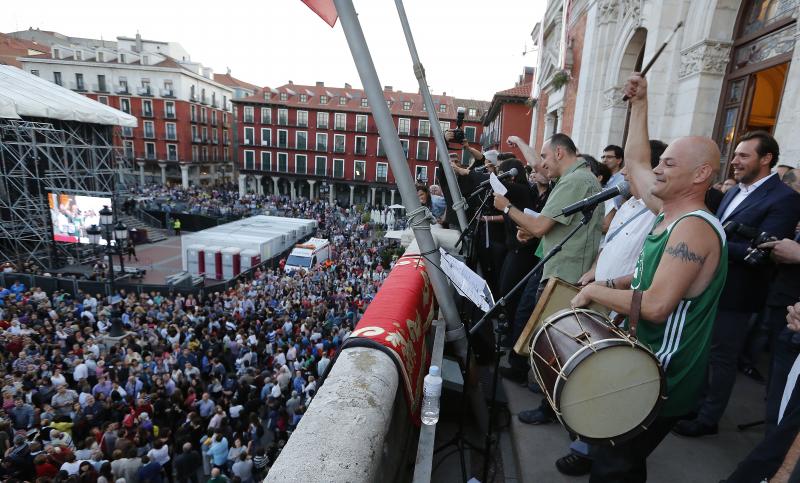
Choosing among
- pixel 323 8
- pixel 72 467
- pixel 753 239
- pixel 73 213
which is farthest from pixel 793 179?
pixel 73 213

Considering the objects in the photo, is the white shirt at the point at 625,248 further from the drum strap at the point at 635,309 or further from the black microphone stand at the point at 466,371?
the black microphone stand at the point at 466,371

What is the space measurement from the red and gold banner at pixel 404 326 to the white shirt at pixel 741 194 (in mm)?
2282

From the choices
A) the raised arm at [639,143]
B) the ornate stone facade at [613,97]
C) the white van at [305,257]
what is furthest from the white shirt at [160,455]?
the white van at [305,257]

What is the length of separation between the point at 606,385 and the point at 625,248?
3.26 feet

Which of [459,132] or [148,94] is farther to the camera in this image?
[148,94]

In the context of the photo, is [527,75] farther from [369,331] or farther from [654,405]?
[654,405]

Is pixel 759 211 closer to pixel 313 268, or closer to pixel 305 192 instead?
pixel 313 268

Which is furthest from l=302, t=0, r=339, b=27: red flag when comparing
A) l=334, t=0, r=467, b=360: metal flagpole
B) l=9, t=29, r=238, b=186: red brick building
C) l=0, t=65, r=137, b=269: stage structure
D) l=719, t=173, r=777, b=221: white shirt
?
l=9, t=29, r=238, b=186: red brick building

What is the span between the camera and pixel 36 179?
22.7m

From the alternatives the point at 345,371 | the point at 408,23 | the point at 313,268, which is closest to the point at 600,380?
the point at 345,371

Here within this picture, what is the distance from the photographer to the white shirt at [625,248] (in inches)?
91.3

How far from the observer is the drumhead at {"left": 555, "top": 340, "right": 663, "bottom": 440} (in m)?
1.60

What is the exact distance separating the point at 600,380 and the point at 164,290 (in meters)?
17.1

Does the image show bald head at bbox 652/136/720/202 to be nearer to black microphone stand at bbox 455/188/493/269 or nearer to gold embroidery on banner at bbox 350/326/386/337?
gold embroidery on banner at bbox 350/326/386/337
